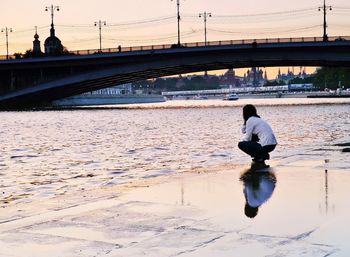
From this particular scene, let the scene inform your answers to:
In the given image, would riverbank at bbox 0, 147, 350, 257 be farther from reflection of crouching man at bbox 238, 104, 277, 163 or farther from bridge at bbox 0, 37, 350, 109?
bridge at bbox 0, 37, 350, 109

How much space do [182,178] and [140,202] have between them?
316cm

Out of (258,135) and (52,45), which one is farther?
(52,45)

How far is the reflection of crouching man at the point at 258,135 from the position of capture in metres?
14.7

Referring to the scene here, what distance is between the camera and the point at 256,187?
10.9 meters

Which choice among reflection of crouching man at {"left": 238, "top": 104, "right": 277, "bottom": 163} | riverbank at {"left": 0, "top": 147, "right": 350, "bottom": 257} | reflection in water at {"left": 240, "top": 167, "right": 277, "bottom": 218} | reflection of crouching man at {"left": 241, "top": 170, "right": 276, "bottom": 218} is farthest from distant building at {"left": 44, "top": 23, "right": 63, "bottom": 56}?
riverbank at {"left": 0, "top": 147, "right": 350, "bottom": 257}

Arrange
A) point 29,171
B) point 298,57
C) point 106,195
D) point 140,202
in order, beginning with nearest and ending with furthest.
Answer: point 140,202, point 106,195, point 29,171, point 298,57

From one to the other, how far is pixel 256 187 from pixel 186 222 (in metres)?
3.22

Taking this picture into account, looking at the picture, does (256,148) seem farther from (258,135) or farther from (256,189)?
(256,189)

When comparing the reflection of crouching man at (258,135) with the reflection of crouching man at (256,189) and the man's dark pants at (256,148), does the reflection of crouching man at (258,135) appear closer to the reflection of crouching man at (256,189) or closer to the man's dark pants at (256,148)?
the man's dark pants at (256,148)

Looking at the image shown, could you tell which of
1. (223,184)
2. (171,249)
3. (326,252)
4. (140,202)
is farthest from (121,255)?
(223,184)

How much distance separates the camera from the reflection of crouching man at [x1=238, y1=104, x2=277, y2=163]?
14.7 m

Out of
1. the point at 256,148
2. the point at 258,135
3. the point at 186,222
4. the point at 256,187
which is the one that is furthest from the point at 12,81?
the point at 186,222

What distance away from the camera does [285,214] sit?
8.27 metres

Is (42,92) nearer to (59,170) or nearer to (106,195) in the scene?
(59,170)
